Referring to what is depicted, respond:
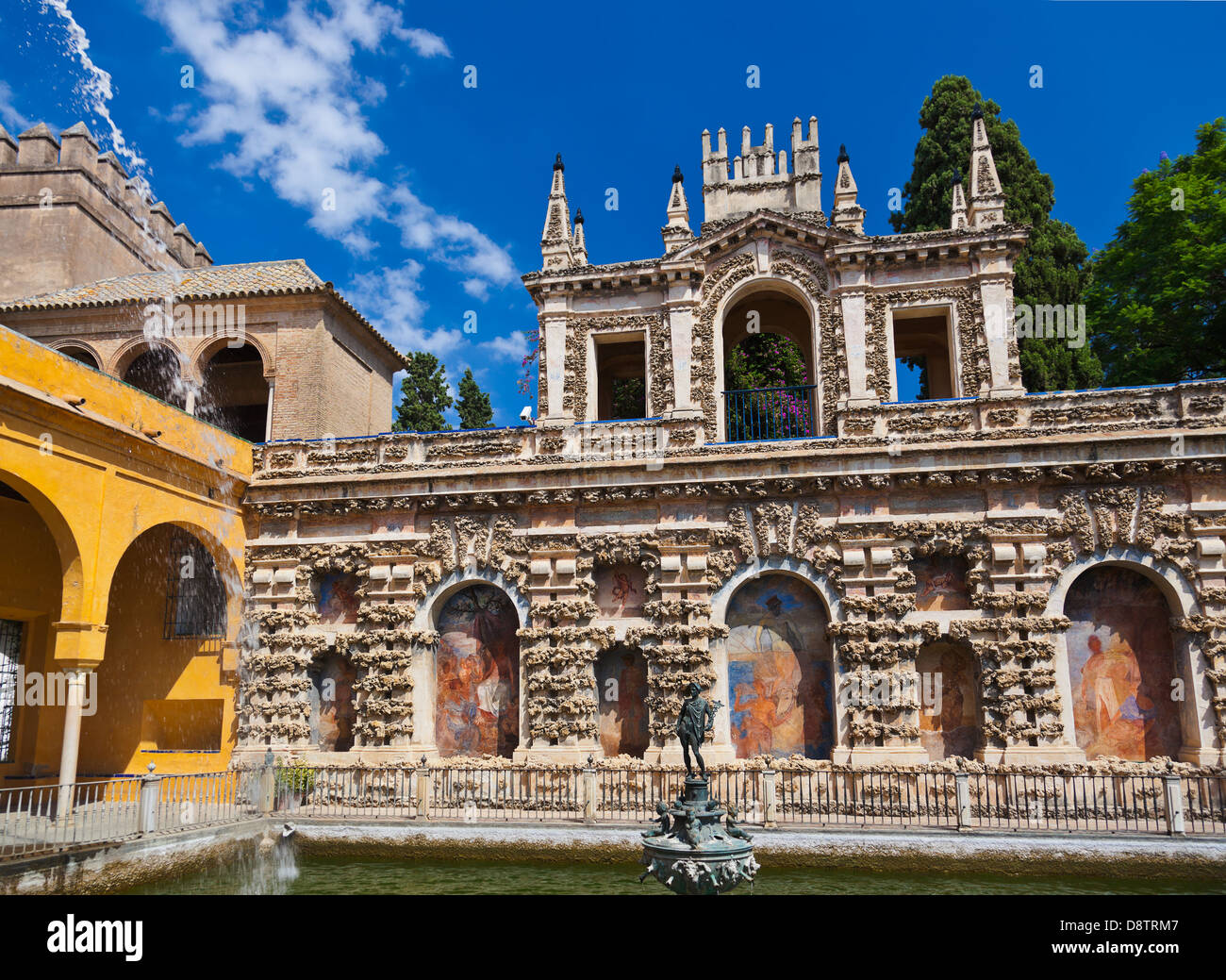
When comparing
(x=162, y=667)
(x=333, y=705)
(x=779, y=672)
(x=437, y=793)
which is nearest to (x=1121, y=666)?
(x=779, y=672)

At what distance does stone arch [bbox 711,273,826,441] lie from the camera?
21.1m

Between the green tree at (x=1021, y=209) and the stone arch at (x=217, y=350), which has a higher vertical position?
the green tree at (x=1021, y=209)

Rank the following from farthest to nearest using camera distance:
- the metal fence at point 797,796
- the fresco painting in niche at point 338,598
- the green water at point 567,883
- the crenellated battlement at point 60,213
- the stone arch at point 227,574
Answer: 1. the crenellated battlement at point 60,213
2. the fresco painting in niche at point 338,598
3. the stone arch at point 227,574
4. the metal fence at point 797,796
5. the green water at point 567,883

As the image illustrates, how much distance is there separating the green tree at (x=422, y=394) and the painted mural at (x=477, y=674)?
69.0ft

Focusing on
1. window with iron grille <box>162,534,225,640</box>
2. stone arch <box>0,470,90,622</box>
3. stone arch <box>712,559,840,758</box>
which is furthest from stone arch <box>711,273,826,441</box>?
stone arch <box>0,470,90,622</box>

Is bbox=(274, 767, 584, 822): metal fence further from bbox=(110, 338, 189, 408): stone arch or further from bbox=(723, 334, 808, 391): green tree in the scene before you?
bbox=(723, 334, 808, 391): green tree

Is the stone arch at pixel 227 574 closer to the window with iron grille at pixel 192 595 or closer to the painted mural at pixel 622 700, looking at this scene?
the window with iron grille at pixel 192 595

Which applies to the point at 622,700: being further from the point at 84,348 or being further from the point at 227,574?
the point at 84,348

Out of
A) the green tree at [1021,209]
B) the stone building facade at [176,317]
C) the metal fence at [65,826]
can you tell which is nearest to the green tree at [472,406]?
the stone building facade at [176,317]

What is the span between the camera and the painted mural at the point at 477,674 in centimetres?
2050

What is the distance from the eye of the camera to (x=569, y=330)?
22.3 m
